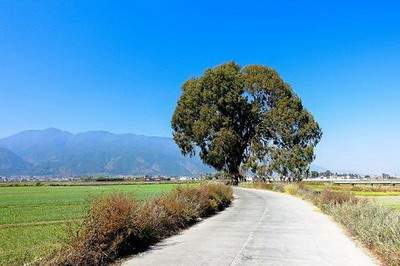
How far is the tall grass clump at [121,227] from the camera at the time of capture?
37.2 ft

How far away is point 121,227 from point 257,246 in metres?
4.08

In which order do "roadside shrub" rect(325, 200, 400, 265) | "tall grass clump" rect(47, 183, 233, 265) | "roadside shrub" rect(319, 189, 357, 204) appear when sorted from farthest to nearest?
"roadside shrub" rect(319, 189, 357, 204), "roadside shrub" rect(325, 200, 400, 265), "tall grass clump" rect(47, 183, 233, 265)

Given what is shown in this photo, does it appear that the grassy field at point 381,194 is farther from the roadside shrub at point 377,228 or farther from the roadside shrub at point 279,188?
the roadside shrub at point 377,228

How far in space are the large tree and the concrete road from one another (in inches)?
1853

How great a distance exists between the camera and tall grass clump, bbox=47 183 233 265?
11328 mm

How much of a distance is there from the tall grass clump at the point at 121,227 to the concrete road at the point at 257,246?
0.50 meters

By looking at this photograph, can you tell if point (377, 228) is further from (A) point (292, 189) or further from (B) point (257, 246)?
(A) point (292, 189)

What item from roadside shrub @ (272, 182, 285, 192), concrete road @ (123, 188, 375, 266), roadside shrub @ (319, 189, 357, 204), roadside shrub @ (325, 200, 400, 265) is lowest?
concrete road @ (123, 188, 375, 266)

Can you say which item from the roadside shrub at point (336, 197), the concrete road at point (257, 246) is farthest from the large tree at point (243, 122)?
the concrete road at point (257, 246)

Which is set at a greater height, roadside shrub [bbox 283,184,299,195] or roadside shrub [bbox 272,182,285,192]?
roadside shrub [bbox 272,182,285,192]

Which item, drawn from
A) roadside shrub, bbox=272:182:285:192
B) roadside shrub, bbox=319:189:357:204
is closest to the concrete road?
roadside shrub, bbox=319:189:357:204

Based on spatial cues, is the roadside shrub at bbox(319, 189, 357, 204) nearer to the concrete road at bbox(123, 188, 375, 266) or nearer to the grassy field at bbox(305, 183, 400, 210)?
the grassy field at bbox(305, 183, 400, 210)

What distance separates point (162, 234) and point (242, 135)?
57423mm

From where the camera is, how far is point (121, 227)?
13.6 metres
